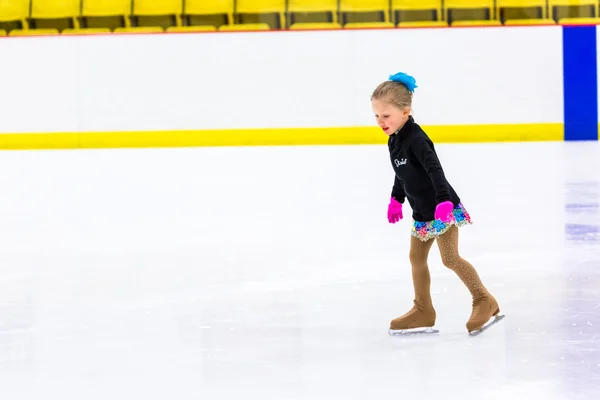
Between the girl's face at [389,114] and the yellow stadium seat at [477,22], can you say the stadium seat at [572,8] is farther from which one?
the girl's face at [389,114]

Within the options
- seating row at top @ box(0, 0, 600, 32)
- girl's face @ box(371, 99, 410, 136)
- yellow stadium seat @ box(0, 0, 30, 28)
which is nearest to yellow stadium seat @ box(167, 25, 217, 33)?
seating row at top @ box(0, 0, 600, 32)

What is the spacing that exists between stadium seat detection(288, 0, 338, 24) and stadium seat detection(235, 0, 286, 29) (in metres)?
0.11

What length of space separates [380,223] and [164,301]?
→ 187cm

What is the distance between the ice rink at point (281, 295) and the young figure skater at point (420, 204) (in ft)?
0.24

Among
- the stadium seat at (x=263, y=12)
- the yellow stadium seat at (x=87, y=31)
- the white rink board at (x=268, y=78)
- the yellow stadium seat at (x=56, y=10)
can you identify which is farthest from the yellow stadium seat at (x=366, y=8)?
the yellow stadium seat at (x=56, y=10)

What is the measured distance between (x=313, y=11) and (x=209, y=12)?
1.18m

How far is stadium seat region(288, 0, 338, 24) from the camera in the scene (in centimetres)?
1112

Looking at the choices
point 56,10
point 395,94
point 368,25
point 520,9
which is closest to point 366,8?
point 368,25

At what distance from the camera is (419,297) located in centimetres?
262

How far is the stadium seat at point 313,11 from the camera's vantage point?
11117 mm

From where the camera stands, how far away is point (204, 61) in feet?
Answer: 35.6

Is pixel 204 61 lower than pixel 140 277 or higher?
higher

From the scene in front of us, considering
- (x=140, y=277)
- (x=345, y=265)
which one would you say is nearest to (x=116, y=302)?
(x=140, y=277)

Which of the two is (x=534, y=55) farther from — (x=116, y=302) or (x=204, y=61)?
(x=116, y=302)
